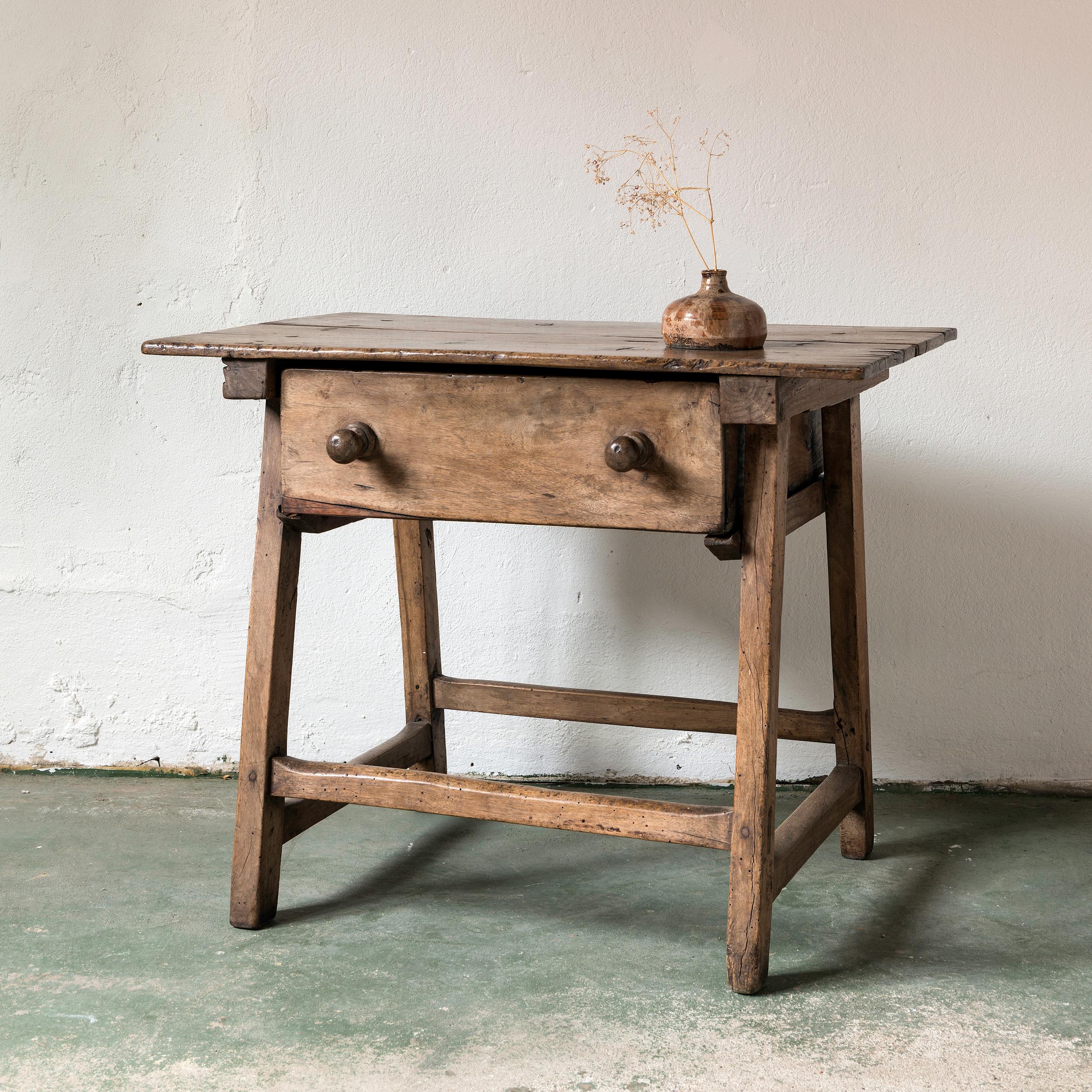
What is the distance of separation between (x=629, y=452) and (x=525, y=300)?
1102mm

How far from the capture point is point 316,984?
2.03 m

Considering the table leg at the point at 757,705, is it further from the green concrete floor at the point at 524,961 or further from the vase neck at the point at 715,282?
the vase neck at the point at 715,282

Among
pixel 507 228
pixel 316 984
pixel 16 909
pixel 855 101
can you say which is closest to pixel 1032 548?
pixel 855 101

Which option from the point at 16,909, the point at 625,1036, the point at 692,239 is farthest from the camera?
the point at 692,239

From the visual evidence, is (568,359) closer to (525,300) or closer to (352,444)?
(352,444)

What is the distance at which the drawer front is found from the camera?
6.24ft

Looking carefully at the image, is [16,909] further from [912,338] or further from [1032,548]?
[1032,548]

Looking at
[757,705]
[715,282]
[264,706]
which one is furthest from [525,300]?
[757,705]

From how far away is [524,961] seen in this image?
83.0 inches

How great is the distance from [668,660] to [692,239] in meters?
0.95

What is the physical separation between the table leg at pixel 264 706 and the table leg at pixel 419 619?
510mm

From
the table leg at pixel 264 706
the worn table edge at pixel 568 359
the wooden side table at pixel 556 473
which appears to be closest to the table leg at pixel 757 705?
the wooden side table at pixel 556 473

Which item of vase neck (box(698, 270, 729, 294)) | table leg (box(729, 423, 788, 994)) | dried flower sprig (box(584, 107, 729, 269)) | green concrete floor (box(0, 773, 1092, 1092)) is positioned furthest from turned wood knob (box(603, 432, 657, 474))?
dried flower sprig (box(584, 107, 729, 269))

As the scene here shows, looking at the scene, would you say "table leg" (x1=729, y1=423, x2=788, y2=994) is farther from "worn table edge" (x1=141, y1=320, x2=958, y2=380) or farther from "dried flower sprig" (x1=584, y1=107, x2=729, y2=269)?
"dried flower sprig" (x1=584, y1=107, x2=729, y2=269)
